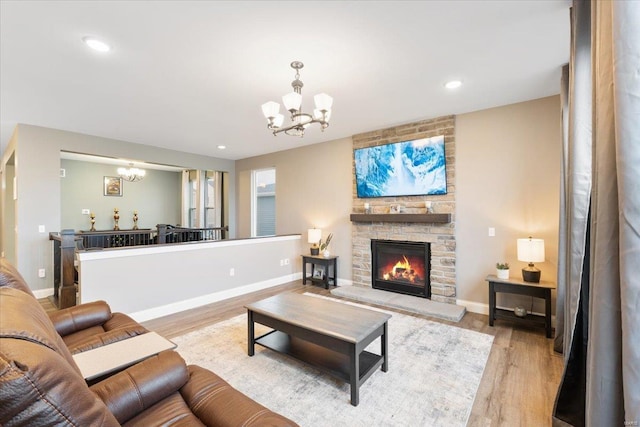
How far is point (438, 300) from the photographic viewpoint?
4180 mm

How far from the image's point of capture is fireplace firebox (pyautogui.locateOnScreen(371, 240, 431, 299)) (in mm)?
4345

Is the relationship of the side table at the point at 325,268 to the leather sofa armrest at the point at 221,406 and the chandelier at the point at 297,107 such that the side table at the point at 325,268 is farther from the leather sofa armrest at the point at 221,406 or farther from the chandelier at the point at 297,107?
the leather sofa armrest at the point at 221,406

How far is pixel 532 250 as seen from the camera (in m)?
3.13

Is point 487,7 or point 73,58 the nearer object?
point 487,7

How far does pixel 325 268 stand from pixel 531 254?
9.79 ft

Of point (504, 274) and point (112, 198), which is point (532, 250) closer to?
point (504, 274)

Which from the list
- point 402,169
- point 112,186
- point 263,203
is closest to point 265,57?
point 402,169

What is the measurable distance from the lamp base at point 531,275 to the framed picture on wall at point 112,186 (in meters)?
9.12

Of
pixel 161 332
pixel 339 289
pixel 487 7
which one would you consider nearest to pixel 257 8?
pixel 487 7

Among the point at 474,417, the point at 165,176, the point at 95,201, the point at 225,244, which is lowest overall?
the point at 474,417

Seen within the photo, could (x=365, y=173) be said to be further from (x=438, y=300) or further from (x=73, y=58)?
(x=73, y=58)

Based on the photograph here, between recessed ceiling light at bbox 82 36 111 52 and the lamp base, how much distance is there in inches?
181

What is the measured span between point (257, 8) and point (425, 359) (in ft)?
10.2

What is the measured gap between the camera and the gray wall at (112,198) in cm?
713
